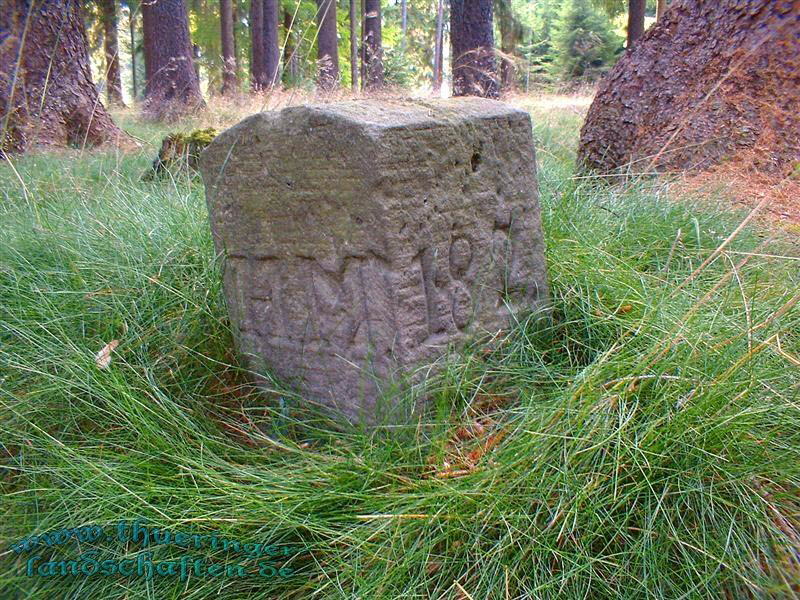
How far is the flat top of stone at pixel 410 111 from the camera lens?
5.43 feet

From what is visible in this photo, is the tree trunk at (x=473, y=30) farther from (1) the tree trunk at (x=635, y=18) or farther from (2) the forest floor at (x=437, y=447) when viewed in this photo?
(1) the tree trunk at (x=635, y=18)

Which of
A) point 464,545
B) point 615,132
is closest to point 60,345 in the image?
point 464,545

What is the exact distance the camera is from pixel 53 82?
4352 millimetres

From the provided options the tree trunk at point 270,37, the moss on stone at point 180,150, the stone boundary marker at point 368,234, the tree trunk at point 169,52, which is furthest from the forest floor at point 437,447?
the tree trunk at point 270,37

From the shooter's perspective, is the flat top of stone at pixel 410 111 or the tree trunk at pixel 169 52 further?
the tree trunk at pixel 169 52

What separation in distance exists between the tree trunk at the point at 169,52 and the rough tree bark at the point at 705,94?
4.84 meters

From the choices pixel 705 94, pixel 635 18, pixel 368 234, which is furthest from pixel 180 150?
pixel 635 18

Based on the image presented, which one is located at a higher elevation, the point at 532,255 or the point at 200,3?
the point at 200,3

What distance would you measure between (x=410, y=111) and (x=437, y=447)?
83cm

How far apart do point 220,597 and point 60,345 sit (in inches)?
35.8

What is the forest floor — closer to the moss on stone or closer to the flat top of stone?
the flat top of stone

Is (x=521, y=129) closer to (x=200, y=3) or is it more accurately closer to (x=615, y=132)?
(x=615, y=132)

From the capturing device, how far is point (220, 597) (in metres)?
1.38

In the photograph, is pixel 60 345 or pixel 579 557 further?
pixel 60 345
